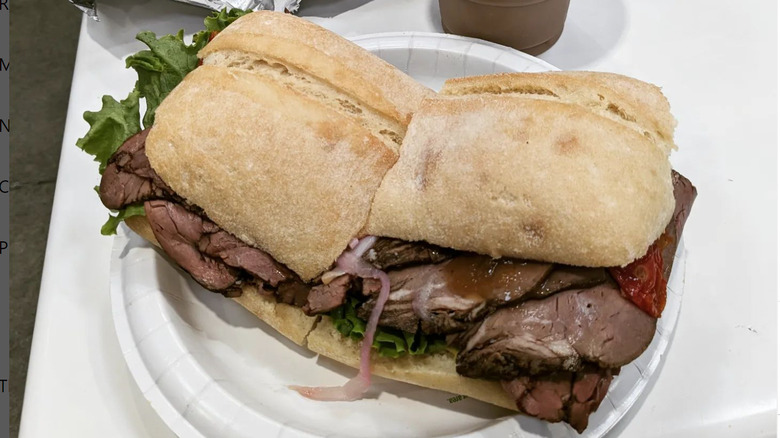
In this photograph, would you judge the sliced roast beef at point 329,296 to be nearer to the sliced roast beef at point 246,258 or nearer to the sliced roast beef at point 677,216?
the sliced roast beef at point 246,258

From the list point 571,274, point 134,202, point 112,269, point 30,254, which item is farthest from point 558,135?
point 30,254

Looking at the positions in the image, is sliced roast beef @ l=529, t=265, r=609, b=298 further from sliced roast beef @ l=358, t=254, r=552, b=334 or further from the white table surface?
the white table surface

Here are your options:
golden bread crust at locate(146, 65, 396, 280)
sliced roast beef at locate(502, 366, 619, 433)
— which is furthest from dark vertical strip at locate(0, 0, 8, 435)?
sliced roast beef at locate(502, 366, 619, 433)

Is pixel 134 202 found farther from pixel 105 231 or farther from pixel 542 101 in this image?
pixel 542 101

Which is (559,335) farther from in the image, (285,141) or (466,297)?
(285,141)

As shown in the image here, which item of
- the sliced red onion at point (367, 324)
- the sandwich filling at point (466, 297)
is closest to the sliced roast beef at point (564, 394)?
the sandwich filling at point (466, 297)

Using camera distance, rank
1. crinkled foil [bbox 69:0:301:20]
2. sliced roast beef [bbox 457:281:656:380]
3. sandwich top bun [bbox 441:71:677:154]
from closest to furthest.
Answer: sliced roast beef [bbox 457:281:656:380], sandwich top bun [bbox 441:71:677:154], crinkled foil [bbox 69:0:301:20]
